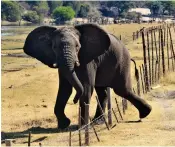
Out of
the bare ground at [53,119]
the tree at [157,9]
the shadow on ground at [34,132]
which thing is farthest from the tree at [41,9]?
the shadow on ground at [34,132]

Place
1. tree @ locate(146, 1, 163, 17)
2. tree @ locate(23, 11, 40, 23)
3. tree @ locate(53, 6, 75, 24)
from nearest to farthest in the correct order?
tree @ locate(53, 6, 75, 24)
tree @ locate(23, 11, 40, 23)
tree @ locate(146, 1, 163, 17)

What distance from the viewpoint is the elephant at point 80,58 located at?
41.1 ft

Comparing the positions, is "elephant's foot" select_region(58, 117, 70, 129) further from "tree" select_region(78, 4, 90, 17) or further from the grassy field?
"tree" select_region(78, 4, 90, 17)

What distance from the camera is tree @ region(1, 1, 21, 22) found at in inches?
4710

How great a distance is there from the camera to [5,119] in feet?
51.9

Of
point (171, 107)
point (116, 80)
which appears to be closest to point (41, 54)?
point (116, 80)

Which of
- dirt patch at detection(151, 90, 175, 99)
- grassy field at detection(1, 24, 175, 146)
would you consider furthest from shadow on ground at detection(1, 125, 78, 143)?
dirt patch at detection(151, 90, 175, 99)

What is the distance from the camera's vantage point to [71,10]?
124500 mm

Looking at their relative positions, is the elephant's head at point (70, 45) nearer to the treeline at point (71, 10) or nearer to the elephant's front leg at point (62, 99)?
the elephant's front leg at point (62, 99)

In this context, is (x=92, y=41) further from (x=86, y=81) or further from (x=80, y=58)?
(x=86, y=81)

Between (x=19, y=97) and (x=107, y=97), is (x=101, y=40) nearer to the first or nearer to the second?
(x=107, y=97)

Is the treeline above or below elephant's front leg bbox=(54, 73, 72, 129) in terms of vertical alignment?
below

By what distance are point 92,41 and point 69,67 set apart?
1.84m

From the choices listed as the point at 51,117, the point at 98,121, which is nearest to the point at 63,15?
the point at 51,117
